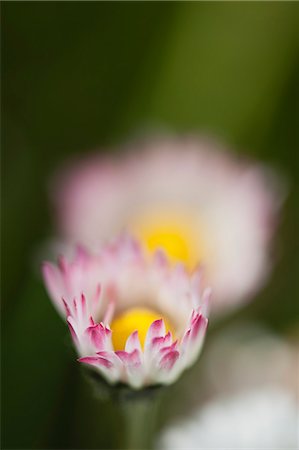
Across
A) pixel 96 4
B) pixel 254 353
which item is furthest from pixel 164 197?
pixel 96 4

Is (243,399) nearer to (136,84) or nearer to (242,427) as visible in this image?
(242,427)

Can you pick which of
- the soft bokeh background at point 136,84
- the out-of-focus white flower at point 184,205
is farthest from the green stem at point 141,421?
the soft bokeh background at point 136,84

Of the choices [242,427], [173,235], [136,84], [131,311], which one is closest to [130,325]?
[131,311]

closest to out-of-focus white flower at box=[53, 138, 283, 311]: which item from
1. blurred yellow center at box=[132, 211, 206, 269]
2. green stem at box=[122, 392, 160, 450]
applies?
blurred yellow center at box=[132, 211, 206, 269]

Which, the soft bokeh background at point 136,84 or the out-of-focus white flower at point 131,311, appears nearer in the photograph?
the out-of-focus white flower at point 131,311

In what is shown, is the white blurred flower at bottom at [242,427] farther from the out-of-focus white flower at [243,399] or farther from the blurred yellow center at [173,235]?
the blurred yellow center at [173,235]

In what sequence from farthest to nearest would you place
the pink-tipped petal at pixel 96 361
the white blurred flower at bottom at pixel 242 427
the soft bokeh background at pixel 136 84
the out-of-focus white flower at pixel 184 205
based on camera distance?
the soft bokeh background at pixel 136 84 < the out-of-focus white flower at pixel 184 205 < the white blurred flower at bottom at pixel 242 427 < the pink-tipped petal at pixel 96 361
